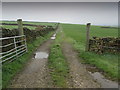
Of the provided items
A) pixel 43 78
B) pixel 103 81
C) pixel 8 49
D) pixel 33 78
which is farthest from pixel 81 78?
pixel 8 49

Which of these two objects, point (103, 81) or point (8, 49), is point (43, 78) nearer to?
point (103, 81)

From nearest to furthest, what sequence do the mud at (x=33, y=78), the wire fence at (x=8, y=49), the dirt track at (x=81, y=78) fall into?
the mud at (x=33, y=78)
the dirt track at (x=81, y=78)
the wire fence at (x=8, y=49)

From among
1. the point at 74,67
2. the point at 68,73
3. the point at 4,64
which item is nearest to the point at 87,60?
the point at 74,67

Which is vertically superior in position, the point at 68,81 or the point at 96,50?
the point at 96,50

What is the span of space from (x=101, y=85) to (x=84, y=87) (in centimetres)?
84

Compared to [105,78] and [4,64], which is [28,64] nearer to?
[4,64]

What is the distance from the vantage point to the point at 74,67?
339 inches

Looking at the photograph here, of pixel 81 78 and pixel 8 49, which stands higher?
pixel 8 49

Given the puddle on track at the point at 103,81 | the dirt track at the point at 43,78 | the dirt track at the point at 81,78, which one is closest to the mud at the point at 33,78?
the dirt track at the point at 43,78

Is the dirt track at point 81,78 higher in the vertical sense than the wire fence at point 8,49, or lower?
lower

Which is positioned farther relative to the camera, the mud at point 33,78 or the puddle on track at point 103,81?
the puddle on track at point 103,81

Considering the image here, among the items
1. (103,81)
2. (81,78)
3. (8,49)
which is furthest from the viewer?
(8,49)

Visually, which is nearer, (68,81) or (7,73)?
(68,81)

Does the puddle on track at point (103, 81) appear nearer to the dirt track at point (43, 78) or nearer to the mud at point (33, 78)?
the dirt track at point (43, 78)
